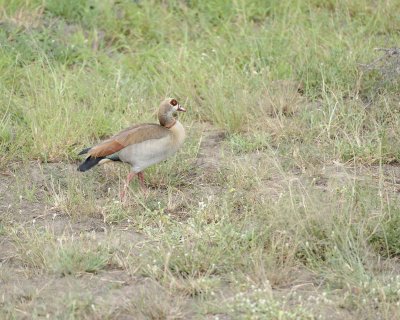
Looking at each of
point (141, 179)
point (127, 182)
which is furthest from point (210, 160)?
point (127, 182)

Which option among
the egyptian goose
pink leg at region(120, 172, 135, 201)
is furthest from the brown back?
pink leg at region(120, 172, 135, 201)

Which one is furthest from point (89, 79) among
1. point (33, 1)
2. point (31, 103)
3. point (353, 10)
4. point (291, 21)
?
point (353, 10)

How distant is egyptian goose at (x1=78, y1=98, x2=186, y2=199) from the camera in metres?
6.97

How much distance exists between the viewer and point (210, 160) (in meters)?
7.83

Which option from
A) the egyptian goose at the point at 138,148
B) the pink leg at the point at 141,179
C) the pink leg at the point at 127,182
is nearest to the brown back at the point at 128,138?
the egyptian goose at the point at 138,148

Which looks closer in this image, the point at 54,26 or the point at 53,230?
the point at 53,230

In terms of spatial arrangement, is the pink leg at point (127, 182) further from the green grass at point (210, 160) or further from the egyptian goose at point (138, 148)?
the green grass at point (210, 160)

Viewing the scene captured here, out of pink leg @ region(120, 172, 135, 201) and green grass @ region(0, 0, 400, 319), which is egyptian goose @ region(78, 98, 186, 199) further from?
green grass @ region(0, 0, 400, 319)

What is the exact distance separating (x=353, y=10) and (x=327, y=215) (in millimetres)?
4643

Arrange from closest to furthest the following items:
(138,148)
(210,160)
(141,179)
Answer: (138,148) → (141,179) → (210,160)

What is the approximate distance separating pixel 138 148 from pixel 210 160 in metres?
1.01

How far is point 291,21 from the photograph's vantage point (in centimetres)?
989

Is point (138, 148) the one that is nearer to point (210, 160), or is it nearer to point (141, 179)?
point (141, 179)

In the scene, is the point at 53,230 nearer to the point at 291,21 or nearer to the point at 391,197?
the point at 391,197
